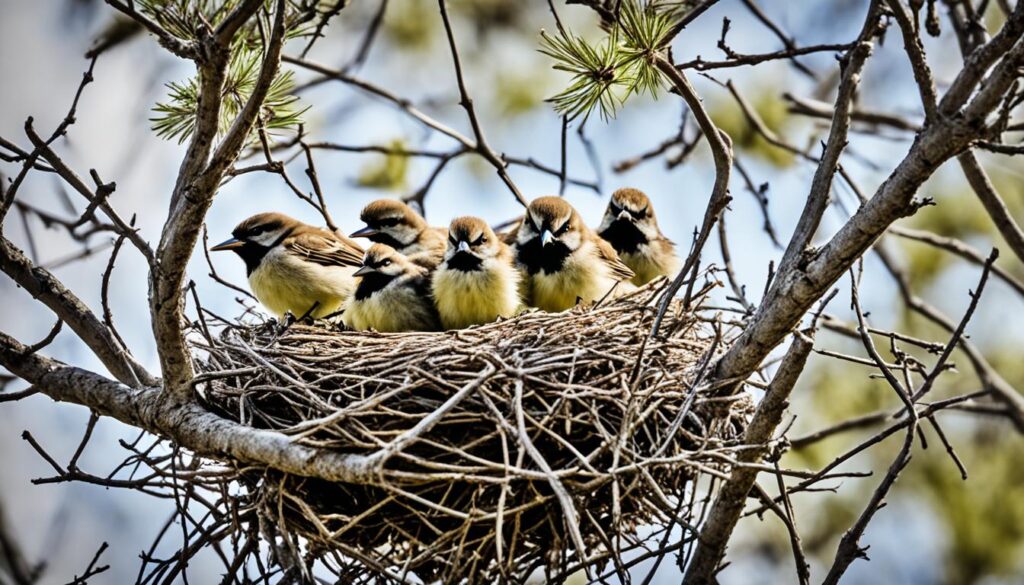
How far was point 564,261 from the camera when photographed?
5.19 m

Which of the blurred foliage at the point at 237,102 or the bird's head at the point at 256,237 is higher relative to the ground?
the bird's head at the point at 256,237

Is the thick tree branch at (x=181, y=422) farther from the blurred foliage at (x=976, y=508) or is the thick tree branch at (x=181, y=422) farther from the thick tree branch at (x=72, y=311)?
the blurred foliage at (x=976, y=508)

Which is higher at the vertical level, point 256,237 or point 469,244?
point 256,237

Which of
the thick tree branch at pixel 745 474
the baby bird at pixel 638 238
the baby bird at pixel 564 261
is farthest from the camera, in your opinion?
the baby bird at pixel 638 238

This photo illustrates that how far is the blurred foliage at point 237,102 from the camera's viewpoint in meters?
4.18

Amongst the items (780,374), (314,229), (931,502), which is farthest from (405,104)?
(931,502)

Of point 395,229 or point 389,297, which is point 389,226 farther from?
point 389,297

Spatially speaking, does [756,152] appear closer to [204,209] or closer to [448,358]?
[448,358]

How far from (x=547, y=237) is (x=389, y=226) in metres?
1.12

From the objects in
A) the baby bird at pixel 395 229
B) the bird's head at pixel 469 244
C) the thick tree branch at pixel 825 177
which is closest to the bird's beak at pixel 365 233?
the baby bird at pixel 395 229

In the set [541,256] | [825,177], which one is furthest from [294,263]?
[825,177]

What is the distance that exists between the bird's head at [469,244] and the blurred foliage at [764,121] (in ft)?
8.25

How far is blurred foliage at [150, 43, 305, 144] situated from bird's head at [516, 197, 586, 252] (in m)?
1.22

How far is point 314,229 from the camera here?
6.08m
